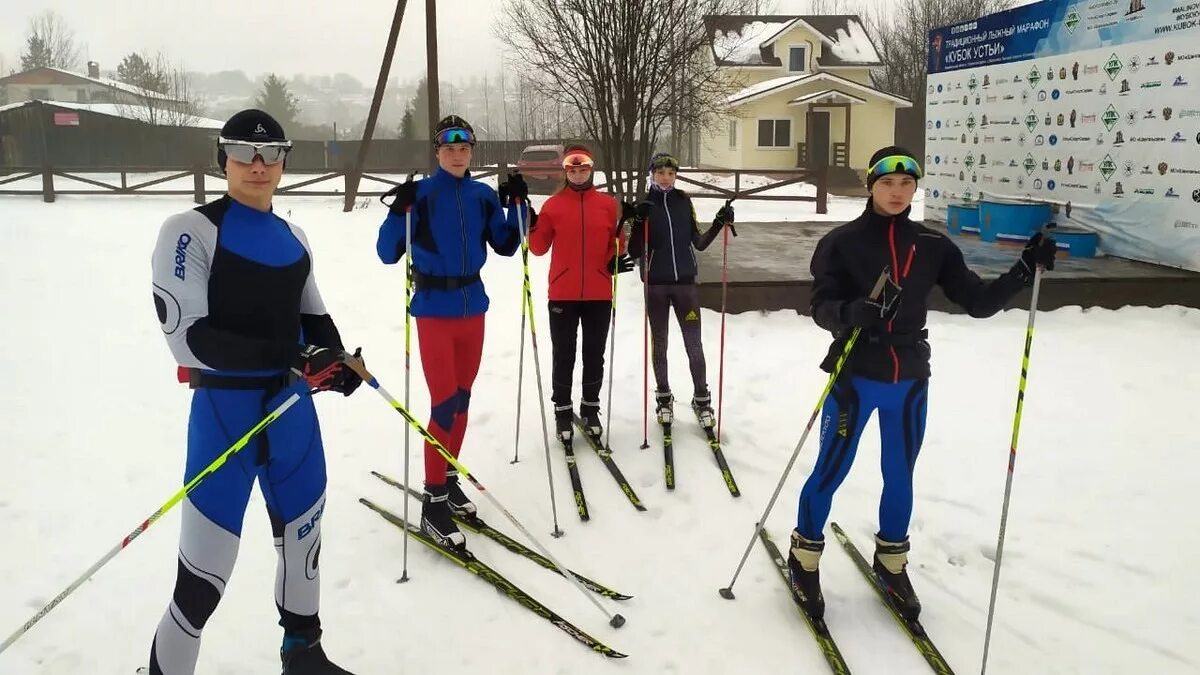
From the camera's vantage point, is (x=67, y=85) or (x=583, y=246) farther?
(x=67, y=85)

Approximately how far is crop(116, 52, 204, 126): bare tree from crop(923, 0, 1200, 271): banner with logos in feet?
110

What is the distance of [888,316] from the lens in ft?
10.3

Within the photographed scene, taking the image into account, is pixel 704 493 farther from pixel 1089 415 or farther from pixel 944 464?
pixel 1089 415

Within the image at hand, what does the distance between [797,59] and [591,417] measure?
29.3 meters

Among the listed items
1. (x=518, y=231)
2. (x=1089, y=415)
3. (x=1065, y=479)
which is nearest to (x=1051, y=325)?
(x=1089, y=415)

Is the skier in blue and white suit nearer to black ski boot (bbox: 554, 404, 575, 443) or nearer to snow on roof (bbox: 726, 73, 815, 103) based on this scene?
black ski boot (bbox: 554, 404, 575, 443)

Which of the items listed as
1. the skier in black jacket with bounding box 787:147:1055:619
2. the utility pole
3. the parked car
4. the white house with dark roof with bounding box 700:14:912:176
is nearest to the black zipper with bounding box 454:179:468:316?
the skier in black jacket with bounding box 787:147:1055:619

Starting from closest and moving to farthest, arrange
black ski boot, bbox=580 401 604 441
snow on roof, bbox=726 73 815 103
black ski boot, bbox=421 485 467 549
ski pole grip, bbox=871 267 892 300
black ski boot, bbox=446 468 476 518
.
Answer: ski pole grip, bbox=871 267 892 300, black ski boot, bbox=421 485 467 549, black ski boot, bbox=446 468 476 518, black ski boot, bbox=580 401 604 441, snow on roof, bbox=726 73 815 103

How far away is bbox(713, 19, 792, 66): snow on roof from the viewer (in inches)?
1212

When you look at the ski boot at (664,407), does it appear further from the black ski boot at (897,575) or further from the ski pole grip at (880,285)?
the ski pole grip at (880,285)

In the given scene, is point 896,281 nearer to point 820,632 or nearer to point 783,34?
point 820,632

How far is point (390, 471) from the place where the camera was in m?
5.23

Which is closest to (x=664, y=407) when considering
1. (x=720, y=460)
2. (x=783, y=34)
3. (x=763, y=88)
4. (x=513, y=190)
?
(x=720, y=460)

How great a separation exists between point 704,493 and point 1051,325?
5.12 m
